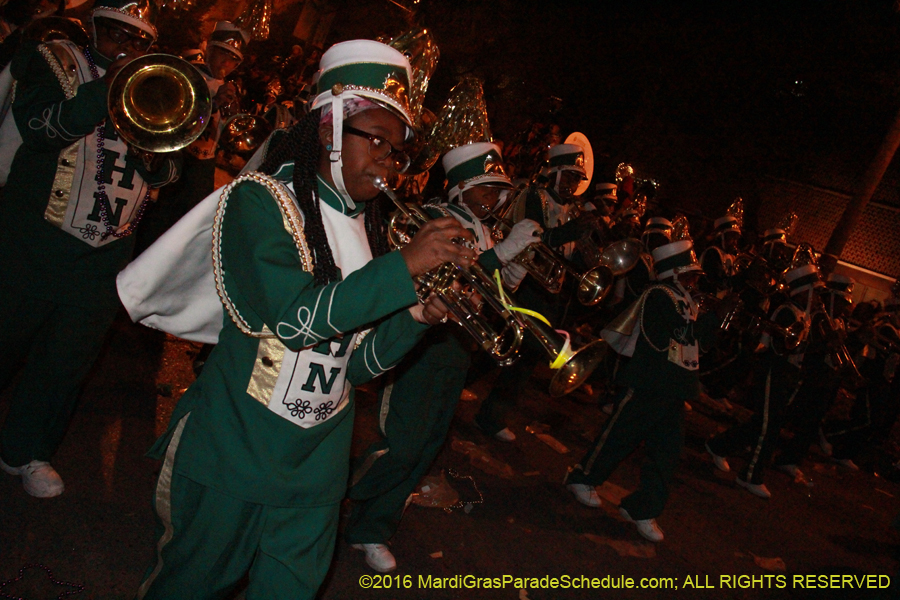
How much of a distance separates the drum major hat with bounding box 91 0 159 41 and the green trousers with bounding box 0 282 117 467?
4.94 ft

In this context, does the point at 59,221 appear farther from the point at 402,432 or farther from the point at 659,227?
the point at 659,227

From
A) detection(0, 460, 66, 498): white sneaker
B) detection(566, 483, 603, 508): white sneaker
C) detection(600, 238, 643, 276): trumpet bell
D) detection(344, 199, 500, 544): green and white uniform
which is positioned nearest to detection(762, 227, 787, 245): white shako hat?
detection(600, 238, 643, 276): trumpet bell

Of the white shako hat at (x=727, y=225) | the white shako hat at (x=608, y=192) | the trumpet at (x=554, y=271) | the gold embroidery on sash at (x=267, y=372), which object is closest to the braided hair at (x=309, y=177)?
the gold embroidery on sash at (x=267, y=372)

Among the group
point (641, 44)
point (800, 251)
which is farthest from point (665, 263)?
point (641, 44)

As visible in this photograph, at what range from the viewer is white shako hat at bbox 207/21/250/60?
204 inches

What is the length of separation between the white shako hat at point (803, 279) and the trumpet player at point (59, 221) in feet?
24.6

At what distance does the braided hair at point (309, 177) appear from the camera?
7.45 ft

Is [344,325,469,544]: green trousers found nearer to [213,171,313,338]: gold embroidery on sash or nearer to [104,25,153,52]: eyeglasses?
[213,171,313,338]: gold embroidery on sash

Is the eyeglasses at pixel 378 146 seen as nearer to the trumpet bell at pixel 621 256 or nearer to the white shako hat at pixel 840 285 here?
the trumpet bell at pixel 621 256

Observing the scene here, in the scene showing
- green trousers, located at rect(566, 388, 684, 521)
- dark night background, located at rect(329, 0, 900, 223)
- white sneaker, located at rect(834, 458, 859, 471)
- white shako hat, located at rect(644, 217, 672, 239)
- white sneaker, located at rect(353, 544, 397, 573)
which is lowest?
white sneaker, located at rect(353, 544, 397, 573)

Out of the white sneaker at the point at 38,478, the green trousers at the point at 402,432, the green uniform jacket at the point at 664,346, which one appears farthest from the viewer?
the green uniform jacket at the point at 664,346

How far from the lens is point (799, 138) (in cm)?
1741

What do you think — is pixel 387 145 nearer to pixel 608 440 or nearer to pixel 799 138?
pixel 608 440

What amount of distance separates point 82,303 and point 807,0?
16.5m
